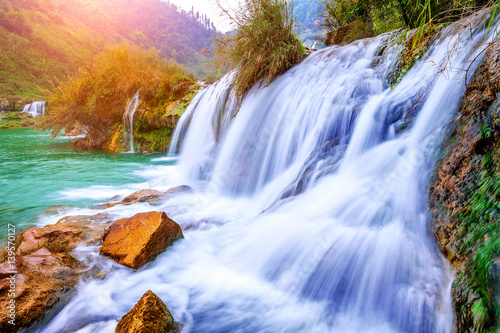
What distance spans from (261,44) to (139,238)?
4.03 metres

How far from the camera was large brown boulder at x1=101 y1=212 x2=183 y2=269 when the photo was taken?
217 cm

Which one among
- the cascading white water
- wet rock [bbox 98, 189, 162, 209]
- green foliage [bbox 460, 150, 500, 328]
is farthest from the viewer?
the cascading white water

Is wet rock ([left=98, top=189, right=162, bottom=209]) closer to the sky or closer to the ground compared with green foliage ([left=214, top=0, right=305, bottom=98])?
closer to the ground

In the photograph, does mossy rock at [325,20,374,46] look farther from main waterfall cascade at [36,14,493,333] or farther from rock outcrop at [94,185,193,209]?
rock outcrop at [94,185,193,209]

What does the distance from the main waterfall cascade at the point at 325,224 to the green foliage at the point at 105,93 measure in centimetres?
609

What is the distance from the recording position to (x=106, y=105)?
9406mm

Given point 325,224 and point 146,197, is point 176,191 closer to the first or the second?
point 146,197

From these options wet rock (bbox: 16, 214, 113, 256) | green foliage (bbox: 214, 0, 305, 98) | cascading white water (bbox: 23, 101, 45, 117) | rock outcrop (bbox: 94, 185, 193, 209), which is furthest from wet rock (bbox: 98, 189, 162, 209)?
cascading white water (bbox: 23, 101, 45, 117)

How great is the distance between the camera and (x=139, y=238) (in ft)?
7.52

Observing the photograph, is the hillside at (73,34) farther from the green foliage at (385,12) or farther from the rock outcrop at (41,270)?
the rock outcrop at (41,270)

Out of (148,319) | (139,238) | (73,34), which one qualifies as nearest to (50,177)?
(139,238)

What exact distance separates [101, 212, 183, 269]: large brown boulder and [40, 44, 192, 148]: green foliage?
698cm

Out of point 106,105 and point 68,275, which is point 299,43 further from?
point 106,105

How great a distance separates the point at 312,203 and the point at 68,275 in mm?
2221
